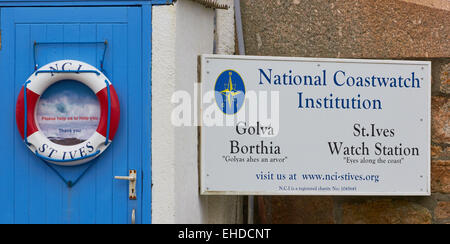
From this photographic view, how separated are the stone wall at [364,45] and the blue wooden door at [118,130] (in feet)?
3.38

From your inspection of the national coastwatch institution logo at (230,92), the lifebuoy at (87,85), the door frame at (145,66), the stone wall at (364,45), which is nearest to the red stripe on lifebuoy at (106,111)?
the lifebuoy at (87,85)

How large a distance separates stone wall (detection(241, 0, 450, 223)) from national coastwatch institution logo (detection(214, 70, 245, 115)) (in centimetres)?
58

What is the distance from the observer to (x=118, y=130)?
10.0ft

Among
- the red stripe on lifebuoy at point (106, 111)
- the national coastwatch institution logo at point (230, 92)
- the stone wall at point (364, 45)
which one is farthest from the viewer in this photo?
the stone wall at point (364, 45)

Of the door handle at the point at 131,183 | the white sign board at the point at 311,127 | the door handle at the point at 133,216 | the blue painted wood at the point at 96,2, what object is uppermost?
the blue painted wood at the point at 96,2

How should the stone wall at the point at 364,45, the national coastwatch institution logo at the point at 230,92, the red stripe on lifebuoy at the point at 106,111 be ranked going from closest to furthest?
the red stripe on lifebuoy at the point at 106,111
the national coastwatch institution logo at the point at 230,92
the stone wall at the point at 364,45

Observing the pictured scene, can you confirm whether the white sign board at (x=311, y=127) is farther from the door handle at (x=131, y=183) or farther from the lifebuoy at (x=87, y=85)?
the lifebuoy at (x=87, y=85)

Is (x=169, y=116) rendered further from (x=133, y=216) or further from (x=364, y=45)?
(x=364, y=45)

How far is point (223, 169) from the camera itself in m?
3.28

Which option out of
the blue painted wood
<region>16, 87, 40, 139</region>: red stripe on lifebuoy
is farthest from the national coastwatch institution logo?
<region>16, 87, 40, 139</region>: red stripe on lifebuoy

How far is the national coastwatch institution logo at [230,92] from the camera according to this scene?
3275 mm

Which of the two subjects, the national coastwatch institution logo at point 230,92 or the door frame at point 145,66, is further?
the national coastwatch institution logo at point 230,92

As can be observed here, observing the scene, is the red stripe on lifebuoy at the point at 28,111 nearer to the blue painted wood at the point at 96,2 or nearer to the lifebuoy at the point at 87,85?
the lifebuoy at the point at 87,85

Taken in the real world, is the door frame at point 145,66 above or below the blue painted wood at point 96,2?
below
